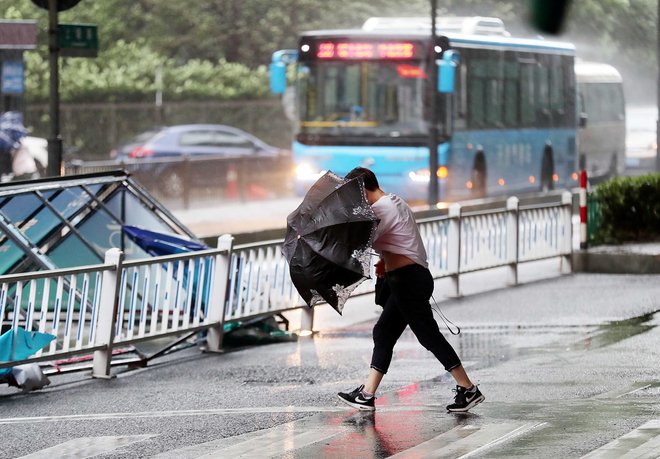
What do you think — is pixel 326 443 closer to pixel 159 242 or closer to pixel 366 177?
pixel 366 177

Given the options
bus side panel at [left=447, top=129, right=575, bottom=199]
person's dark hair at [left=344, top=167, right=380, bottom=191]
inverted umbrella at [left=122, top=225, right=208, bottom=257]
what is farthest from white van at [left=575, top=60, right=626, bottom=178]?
person's dark hair at [left=344, top=167, right=380, bottom=191]

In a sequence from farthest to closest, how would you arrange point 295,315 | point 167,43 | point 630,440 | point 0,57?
point 167,43 → point 0,57 → point 295,315 → point 630,440

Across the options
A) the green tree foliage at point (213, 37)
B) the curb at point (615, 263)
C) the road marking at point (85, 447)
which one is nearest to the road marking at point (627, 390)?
the road marking at point (85, 447)

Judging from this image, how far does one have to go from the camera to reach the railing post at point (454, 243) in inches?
656

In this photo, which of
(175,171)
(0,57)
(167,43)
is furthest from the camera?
(167,43)

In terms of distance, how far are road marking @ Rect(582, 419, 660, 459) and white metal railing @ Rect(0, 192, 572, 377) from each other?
4.78 metres

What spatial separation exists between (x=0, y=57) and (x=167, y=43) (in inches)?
1221

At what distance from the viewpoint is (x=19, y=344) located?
10.8 metres

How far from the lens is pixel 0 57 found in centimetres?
2078

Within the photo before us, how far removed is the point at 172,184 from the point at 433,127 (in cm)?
566

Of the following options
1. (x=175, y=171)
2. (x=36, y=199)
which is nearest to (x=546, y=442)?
(x=36, y=199)

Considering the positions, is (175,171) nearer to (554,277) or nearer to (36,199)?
(554,277)

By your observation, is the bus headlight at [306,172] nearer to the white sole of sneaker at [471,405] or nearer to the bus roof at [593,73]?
the bus roof at [593,73]

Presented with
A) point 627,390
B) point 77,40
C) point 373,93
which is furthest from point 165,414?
point 373,93
